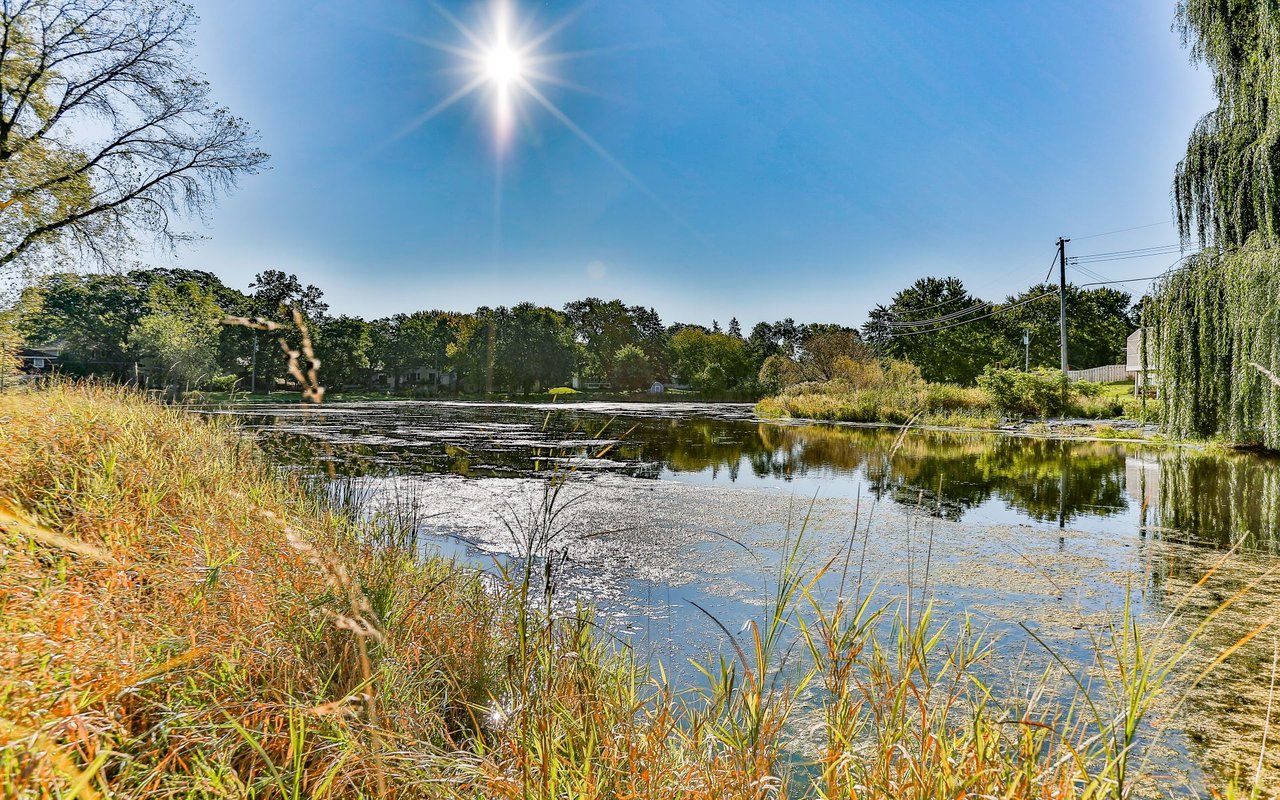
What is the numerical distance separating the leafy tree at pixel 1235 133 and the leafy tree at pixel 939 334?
3505cm

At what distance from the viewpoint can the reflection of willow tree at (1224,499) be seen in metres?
5.38

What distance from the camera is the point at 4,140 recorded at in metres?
9.17

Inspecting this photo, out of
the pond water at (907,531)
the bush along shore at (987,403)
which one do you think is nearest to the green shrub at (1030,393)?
the bush along shore at (987,403)

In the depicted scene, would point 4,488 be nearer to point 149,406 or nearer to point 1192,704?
point 149,406

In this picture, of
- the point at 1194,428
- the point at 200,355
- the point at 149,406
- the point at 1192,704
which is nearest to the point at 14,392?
the point at 149,406

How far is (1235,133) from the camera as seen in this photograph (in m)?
8.14

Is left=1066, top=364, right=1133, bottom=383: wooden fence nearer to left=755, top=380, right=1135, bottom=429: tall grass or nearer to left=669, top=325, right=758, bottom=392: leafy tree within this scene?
left=669, top=325, right=758, bottom=392: leafy tree

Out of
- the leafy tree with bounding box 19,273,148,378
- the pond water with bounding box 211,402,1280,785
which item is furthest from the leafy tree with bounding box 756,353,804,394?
the leafy tree with bounding box 19,273,148,378

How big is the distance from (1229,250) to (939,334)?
1563 inches

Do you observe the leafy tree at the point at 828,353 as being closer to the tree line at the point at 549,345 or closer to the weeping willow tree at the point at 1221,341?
the tree line at the point at 549,345

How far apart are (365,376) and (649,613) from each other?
156 feet

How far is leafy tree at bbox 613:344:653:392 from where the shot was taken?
55719mm

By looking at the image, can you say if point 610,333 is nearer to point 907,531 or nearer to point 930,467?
point 930,467

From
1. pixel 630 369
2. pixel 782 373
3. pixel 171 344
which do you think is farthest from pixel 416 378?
pixel 782 373
